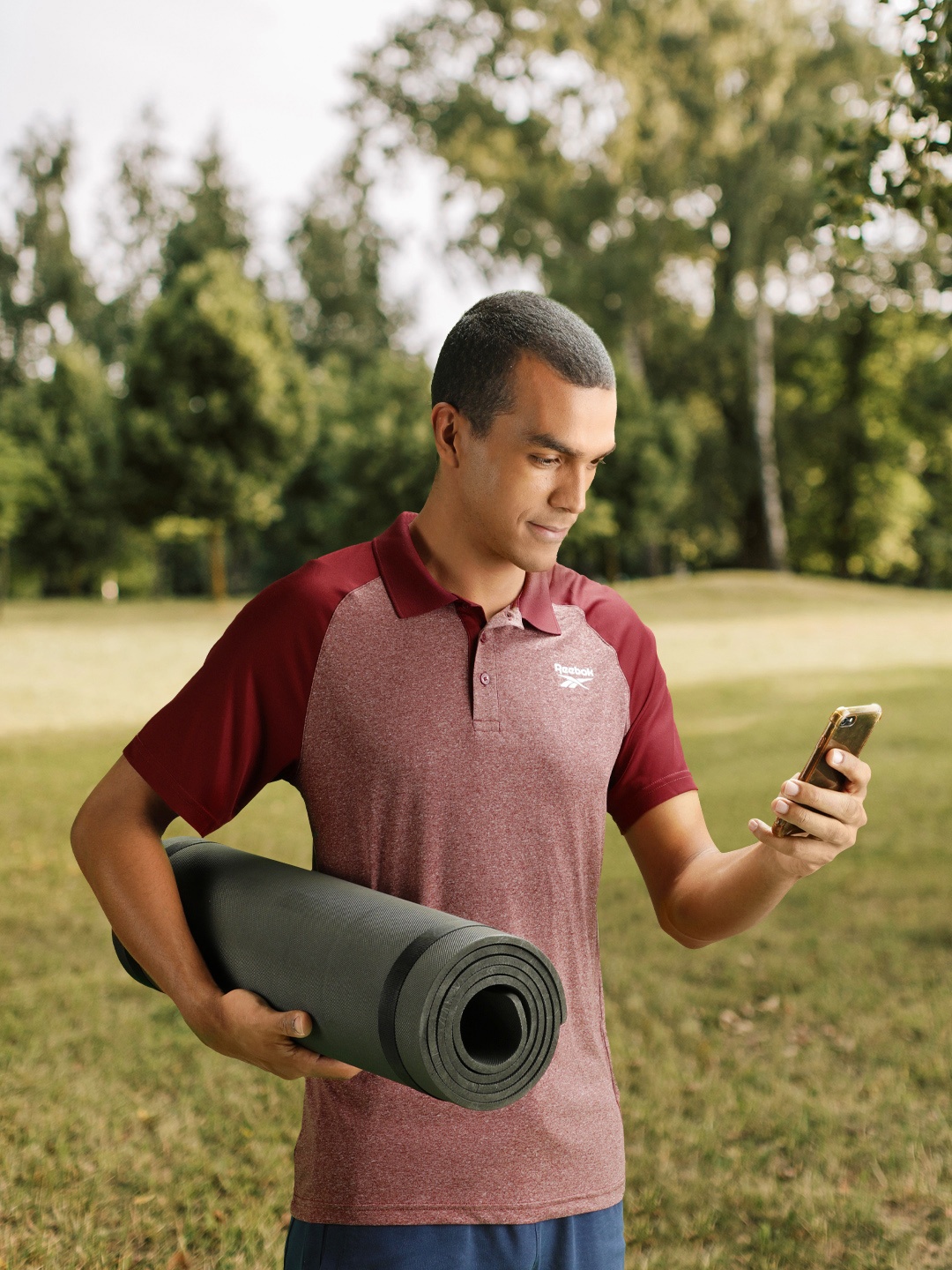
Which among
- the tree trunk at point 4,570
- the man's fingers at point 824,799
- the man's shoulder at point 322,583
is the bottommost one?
the tree trunk at point 4,570

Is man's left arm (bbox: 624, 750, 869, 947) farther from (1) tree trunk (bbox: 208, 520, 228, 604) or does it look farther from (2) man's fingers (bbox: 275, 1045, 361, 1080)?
(1) tree trunk (bbox: 208, 520, 228, 604)

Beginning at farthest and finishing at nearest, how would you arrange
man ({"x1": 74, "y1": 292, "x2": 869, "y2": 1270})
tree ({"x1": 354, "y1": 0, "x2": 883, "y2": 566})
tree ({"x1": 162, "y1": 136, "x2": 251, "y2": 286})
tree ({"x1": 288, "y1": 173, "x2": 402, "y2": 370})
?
tree ({"x1": 288, "y1": 173, "x2": 402, "y2": 370}) → tree ({"x1": 162, "y1": 136, "x2": 251, "y2": 286}) → tree ({"x1": 354, "y1": 0, "x2": 883, "y2": 566}) → man ({"x1": 74, "y1": 292, "x2": 869, "y2": 1270})

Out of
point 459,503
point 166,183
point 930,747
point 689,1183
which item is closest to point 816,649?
point 930,747

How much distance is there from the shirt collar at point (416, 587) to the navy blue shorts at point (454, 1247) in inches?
35.9

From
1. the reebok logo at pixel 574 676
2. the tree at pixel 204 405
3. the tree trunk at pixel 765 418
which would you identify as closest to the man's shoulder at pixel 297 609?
the reebok logo at pixel 574 676

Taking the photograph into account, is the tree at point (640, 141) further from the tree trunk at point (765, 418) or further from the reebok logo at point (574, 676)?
the reebok logo at point (574, 676)

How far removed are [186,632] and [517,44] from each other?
54.9 feet

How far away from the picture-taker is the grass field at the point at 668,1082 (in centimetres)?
415

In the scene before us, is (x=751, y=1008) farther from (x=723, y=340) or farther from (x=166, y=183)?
(x=166, y=183)

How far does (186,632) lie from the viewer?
24.4m

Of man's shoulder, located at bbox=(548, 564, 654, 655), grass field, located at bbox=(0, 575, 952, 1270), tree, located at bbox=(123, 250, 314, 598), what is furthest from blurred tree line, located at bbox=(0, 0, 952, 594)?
man's shoulder, located at bbox=(548, 564, 654, 655)

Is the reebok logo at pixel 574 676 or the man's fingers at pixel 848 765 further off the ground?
the reebok logo at pixel 574 676

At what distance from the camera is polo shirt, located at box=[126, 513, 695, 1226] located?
177 centimetres

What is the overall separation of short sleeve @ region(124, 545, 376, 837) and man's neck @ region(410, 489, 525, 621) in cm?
24
